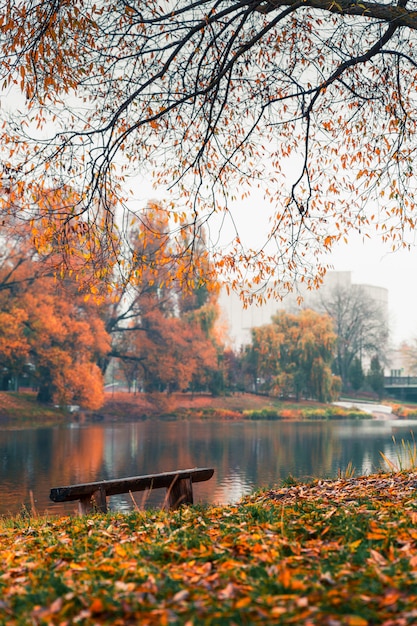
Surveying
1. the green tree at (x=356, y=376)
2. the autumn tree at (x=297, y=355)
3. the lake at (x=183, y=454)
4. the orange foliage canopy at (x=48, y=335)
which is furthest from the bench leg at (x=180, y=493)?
the green tree at (x=356, y=376)

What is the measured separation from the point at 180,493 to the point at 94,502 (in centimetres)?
84

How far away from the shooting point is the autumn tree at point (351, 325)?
179 ft

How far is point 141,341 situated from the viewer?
38.7 metres

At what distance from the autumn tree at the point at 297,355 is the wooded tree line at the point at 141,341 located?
0.06m

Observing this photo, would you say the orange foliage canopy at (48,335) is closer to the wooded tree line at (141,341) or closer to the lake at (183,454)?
the wooded tree line at (141,341)

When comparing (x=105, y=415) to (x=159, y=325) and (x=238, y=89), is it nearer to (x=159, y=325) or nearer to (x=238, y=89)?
(x=159, y=325)

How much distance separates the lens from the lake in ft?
47.1

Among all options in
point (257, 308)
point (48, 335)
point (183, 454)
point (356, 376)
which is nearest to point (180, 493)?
point (183, 454)

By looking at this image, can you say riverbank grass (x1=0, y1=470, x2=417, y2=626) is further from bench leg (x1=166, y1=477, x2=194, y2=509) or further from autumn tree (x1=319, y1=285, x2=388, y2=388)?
autumn tree (x1=319, y1=285, x2=388, y2=388)

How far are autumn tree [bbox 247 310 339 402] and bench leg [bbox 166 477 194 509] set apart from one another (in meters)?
35.8

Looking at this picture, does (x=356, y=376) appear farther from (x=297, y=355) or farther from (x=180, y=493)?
(x=180, y=493)

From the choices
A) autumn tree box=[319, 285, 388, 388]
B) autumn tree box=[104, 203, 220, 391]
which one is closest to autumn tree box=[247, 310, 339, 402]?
autumn tree box=[104, 203, 220, 391]

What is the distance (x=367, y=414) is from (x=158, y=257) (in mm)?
35795

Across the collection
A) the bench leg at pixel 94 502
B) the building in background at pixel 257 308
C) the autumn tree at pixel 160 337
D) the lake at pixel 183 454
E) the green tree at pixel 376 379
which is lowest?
the lake at pixel 183 454
